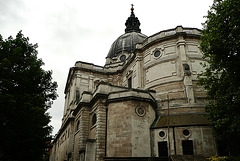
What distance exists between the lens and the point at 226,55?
580 inches

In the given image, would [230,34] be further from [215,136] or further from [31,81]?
[31,81]

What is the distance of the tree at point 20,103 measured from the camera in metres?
13.8

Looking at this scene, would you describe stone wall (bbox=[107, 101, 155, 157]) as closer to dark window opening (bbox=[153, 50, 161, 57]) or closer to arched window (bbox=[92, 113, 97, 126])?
arched window (bbox=[92, 113, 97, 126])

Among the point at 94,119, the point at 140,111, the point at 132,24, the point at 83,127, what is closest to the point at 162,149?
the point at 140,111

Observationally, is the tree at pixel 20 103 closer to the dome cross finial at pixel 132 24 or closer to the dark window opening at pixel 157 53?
the dark window opening at pixel 157 53

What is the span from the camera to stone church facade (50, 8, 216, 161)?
59.8 ft

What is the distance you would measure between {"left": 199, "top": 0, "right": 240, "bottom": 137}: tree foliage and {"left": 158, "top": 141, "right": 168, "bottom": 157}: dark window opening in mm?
5057

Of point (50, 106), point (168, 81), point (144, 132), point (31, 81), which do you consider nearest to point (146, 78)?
point (168, 81)

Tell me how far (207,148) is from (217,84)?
5784mm

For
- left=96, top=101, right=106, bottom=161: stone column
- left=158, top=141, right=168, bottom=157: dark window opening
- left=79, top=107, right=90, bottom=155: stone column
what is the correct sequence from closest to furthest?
left=158, top=141, right=168, bottom=157: dark window opening < left=96, top=101, right=106, bottom=161: stone column < left=79, top=107, right=90, bottom=155: stone column

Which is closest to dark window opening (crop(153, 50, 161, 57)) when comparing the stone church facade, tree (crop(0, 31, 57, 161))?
the stone church facade

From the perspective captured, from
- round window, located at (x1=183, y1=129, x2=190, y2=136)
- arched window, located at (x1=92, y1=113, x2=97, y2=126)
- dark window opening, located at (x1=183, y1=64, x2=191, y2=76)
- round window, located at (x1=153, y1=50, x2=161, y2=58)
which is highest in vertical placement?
round window, located at (x1=153, y1=50, x2=161, y2=58)

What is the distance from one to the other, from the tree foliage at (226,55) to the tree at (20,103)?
13420mm

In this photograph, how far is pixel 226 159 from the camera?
42.3 ft
